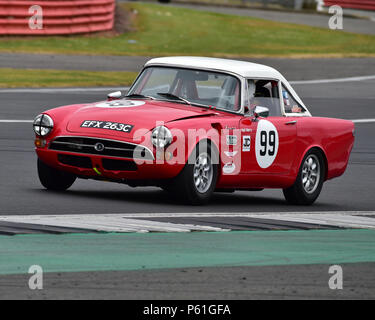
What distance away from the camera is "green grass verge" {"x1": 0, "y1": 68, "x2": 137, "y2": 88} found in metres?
24.8

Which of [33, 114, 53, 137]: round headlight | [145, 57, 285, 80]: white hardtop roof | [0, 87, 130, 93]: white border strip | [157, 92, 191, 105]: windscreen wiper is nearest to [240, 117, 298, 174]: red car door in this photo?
[145, 57, 285, 80]: white hardtop roof

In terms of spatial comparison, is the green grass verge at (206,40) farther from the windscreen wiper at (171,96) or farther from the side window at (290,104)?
the windscreen wiper at (171,96)

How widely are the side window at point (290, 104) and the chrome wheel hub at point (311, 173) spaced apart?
53 cm

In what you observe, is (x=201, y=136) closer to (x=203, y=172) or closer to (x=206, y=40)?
(x=203, y=172)

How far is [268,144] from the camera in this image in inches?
476

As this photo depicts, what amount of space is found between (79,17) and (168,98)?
24082 mm

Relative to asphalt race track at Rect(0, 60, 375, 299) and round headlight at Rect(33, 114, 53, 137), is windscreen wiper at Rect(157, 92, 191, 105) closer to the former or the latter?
asphalt race track at Rect(0, 60, 375, 299)

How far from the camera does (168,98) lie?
12.1 metres

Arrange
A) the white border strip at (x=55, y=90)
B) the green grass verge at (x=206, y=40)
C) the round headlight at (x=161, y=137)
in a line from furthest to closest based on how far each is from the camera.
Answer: the green grass verge at (x=206, y=40), the white border strip at (x=55, y=90), the round headlight at (x=161, y=137)

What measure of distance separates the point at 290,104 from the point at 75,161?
8.94 feet

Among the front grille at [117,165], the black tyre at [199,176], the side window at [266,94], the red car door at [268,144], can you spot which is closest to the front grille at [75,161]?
the front grille at [117,165]

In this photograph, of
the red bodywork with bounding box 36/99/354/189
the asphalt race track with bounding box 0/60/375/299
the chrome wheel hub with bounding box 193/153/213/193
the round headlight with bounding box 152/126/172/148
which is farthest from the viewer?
the chrome wheel hub with bounding box 193/153/213/193

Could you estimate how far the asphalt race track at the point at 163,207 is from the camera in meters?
7.30

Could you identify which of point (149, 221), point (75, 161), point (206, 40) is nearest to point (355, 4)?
point (206, 40)
